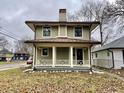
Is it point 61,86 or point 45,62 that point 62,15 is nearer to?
point 45,62

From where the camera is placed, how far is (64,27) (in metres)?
23.3

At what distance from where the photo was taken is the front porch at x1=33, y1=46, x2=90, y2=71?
21214 millimetres

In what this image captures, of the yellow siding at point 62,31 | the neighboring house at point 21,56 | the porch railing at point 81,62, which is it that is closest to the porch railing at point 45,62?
the porch railing at point 81,62

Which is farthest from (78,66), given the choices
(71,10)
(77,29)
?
(71,10)

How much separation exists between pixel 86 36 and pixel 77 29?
4.67 ft

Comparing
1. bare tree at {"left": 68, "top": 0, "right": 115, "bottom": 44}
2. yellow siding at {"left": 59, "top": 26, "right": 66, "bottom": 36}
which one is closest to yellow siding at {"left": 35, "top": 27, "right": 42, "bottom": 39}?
yellow siding at {"left": 59, "top": 26, "right": 66, "bottom": 36}

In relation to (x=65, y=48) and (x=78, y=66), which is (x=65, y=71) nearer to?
(x=78, y=66)

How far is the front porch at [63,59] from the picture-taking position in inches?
835

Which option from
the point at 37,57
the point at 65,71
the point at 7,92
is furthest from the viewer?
the point at 37,57

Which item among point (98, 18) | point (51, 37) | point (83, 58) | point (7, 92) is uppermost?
point (98, 18)

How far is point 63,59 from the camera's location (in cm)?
2345

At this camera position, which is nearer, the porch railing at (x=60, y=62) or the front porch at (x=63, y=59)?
the front porch at (x=63, y=59)

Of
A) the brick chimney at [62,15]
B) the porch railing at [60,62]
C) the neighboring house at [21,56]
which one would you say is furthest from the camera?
the neighboring house at [21,56]

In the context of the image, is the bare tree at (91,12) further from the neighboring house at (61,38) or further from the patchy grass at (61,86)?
the patchy grass at (61,86)
